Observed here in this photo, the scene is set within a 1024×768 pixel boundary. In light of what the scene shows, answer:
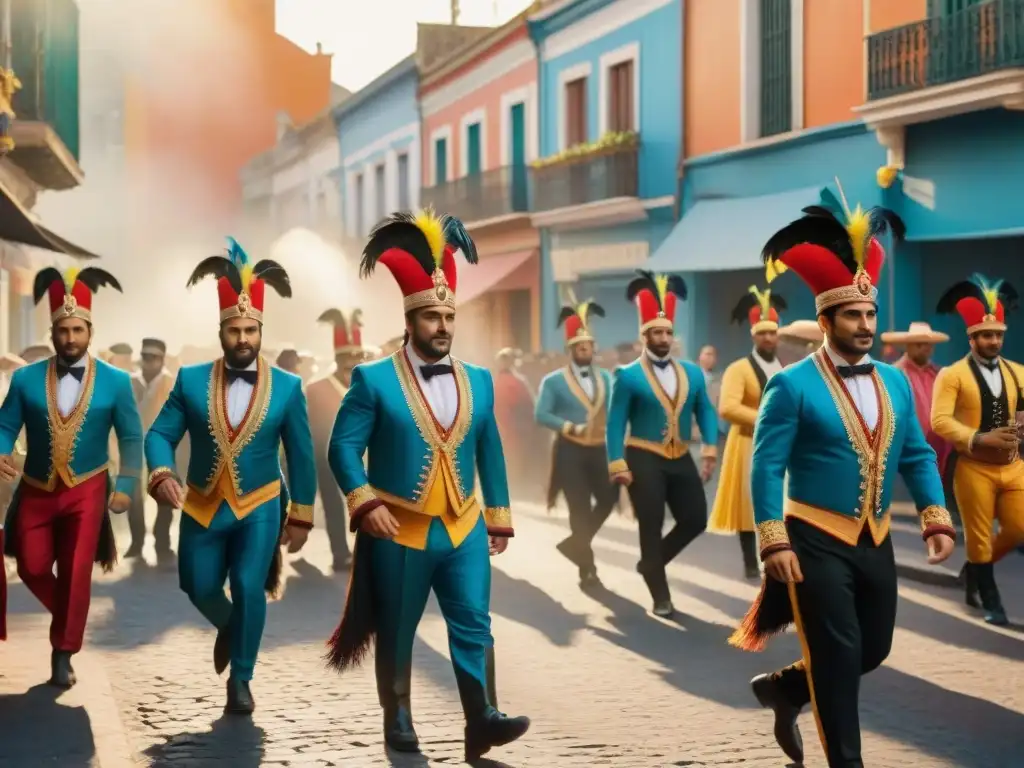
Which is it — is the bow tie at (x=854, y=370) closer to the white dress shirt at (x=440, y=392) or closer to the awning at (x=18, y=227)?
the white dress shirt at (x=440, y=392)

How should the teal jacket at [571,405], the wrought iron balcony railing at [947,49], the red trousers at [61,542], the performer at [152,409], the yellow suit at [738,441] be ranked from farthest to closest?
the wrought iron balcony railing at [947,49], the performer at [152,409], the teal jacket at [571,405], the yellow suit at [738,441], the red trousers at [61,542]

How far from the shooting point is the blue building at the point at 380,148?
1603 inches

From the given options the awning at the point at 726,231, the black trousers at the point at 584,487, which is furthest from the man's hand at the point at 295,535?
the awning at the point at 726,231

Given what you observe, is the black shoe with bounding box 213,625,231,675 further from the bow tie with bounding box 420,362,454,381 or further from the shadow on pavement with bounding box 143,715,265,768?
the bow tie with bounding box 420,362,454,381

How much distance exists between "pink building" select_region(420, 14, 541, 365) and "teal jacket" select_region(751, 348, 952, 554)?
2525 centimetres

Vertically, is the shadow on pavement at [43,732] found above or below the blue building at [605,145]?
below

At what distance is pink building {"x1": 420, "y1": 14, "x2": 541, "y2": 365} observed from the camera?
32250 mm

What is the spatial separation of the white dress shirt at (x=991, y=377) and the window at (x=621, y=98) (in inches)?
689

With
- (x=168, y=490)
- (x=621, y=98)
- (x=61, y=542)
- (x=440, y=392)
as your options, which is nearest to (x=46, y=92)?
(x=621, y=98)

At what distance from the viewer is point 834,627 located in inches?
245

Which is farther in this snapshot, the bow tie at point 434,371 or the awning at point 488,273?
the awning at point 488,273

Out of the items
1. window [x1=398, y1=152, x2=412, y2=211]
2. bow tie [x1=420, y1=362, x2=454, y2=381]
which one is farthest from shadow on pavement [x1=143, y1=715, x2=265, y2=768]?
window [x1=398, y1=152, x2=412, y2=211]

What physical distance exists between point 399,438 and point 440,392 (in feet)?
0.81

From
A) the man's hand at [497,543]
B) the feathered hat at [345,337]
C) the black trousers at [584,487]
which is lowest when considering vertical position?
the black trousers at [584,487]
